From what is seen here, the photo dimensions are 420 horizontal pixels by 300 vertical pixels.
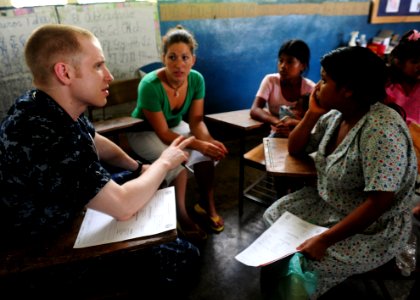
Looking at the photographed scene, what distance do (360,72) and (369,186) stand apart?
0.45 metres

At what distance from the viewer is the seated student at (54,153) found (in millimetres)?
945

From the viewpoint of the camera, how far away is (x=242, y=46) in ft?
11.3

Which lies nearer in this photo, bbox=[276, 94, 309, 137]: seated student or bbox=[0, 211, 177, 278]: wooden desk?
bbox=[0, 211, 177, 278]: wooden desk

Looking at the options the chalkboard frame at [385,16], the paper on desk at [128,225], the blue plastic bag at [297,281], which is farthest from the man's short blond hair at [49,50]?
the chalkboard frame at [385,16]

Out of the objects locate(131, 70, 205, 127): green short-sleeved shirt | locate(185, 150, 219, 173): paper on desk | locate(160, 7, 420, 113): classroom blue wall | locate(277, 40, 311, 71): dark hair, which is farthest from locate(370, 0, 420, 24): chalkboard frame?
locate(185, 150, 219, 173): paper on desk

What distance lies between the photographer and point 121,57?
2811 millimetres

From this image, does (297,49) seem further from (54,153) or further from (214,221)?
(54,153)

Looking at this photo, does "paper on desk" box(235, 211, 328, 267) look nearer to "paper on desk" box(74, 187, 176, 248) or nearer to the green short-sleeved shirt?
"paper on desk" box(74, 187, 176, 248)

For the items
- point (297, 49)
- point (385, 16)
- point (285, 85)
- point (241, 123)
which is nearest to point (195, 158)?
point (241, 123)

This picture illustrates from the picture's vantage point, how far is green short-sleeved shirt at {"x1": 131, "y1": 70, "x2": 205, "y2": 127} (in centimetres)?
212

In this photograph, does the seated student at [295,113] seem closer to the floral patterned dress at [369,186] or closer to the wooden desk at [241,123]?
the wooden desk at [241,123]

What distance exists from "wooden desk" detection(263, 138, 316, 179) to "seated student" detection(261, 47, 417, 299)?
137mm

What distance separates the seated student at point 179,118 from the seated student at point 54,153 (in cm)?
97

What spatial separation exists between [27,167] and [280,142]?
1361 mm
